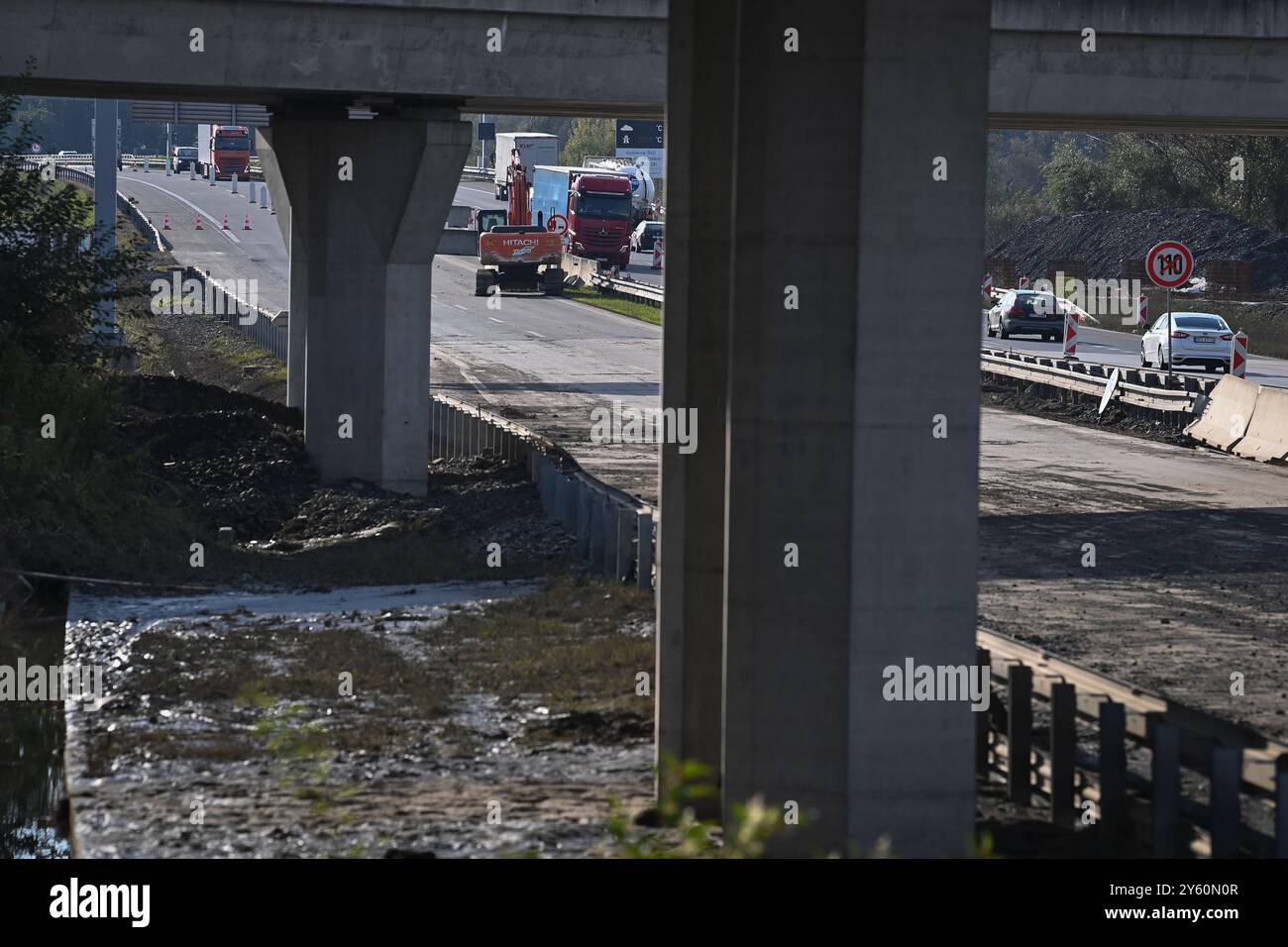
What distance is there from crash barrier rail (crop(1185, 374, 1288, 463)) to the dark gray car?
19524mm

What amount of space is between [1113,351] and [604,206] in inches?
1037

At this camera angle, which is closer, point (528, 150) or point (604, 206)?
point (604, 206)

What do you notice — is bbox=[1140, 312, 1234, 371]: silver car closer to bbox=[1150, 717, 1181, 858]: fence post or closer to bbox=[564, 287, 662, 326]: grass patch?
bbox=[564, 287, 662, 326]: grass patch

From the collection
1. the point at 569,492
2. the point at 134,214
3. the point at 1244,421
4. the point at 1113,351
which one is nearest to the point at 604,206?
the point at 1113,351

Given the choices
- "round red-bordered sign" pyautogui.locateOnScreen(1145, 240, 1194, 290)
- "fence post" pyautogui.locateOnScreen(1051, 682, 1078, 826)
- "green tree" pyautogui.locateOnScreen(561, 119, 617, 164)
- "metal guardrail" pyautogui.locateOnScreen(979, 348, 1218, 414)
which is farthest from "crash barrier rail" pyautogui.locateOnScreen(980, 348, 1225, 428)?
"green tree" pyautogui.locateOnScreen(561, 119, 617, 164)

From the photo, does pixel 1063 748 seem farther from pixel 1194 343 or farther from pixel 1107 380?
pixel 1194 343

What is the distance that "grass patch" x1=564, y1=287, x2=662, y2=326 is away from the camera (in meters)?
57.5

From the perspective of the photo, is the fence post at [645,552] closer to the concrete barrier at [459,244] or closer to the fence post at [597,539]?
the fence post at [597,539]

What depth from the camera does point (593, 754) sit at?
45.2 ft

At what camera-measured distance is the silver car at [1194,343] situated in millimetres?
43344

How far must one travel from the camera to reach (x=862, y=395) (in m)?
10.7

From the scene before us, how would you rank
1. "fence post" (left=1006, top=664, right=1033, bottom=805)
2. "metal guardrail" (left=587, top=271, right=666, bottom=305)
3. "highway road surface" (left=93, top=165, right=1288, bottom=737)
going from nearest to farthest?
"fence post" (left=1006, top=664, right=1033, bottom=805) < "highway road surface" (left=93, top=165, right=1288, bottom=737) < "metal guardrail" (left=587, top=271, right=666, bottom=305)

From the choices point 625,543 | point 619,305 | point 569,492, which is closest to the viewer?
point 625,543
